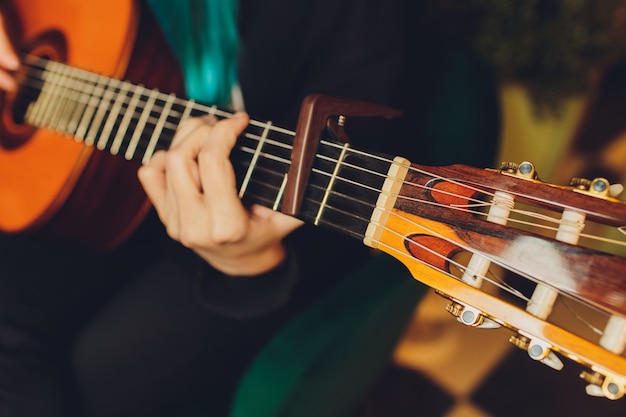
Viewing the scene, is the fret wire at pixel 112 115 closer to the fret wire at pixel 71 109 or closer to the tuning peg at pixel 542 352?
the fret wire at pixel 71 109

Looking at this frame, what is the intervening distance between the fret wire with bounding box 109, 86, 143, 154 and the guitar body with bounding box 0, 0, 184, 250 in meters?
0.06

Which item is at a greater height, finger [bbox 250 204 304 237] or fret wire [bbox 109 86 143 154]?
fret wire [bbox 109 86 143 154]

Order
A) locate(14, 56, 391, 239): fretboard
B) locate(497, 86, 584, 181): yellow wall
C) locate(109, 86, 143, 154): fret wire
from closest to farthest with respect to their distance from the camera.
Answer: locate(14, 56, 391, 239): fretboard < locate(109, 86, 143, 154): fret wire < locate(497, 86, 584, 181): yellow wall

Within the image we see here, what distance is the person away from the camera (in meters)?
0.66

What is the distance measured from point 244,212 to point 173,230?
113mm

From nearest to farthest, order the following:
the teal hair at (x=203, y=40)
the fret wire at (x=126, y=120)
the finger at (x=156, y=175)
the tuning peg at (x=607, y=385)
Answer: the tuning peg at (x=607, y=385) → the finger at (x=156, y=175) → the fret wire at (x=126, y=120) → the teal hair at (x=203, y=40)

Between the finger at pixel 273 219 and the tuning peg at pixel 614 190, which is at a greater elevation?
the tuning peg at pixel 614 190

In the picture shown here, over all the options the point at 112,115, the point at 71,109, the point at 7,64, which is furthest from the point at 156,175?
the point at 7,64

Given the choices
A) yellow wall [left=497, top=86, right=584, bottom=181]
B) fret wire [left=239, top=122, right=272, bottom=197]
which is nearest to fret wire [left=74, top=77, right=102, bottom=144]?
fret wire [left=239, top=122, right=272, bottom=197]

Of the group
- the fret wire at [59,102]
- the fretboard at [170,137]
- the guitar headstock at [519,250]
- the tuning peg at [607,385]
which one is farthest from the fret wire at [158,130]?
the tuning peg at [607,385]

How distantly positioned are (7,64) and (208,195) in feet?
1.99

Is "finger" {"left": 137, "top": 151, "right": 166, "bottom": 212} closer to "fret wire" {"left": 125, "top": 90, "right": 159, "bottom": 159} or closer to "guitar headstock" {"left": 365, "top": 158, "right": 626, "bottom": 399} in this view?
"fret wire" {"left": 125, "top": 90, "right": 159, "bottom": 159}

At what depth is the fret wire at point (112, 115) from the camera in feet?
2.28

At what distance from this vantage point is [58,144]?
777mm
